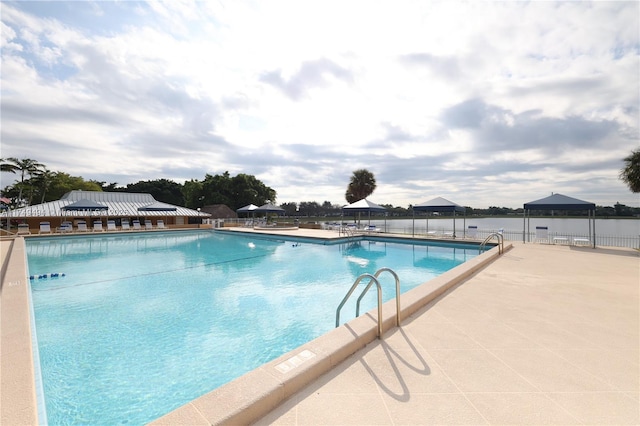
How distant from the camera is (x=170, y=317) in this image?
574cm

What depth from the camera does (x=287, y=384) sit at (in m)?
2.12

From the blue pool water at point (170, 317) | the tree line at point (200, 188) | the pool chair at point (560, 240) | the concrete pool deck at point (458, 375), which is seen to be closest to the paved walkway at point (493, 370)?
the concrete pool deck at point (458, 375)

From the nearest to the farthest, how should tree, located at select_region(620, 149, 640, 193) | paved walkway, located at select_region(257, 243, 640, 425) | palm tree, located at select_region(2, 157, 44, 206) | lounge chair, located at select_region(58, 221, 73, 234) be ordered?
paved walkway, located at select_region(257, 243, 640, 425) → tree, located at select_region(620, 149, 640, 193) → lounge chair, located at select_region(58, 221, 73, 234) → palm tree, located at select_region(2, 157, 44, 206)

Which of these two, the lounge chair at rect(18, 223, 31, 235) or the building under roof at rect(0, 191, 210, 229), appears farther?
the building under roof at rect(0, 191, 210, 229)

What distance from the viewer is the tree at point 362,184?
106 feet

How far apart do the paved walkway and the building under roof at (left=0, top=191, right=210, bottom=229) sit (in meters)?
25.8

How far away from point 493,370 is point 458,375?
39 centimetres

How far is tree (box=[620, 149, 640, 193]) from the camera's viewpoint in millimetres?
11406

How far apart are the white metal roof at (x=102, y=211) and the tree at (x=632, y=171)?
102 feet

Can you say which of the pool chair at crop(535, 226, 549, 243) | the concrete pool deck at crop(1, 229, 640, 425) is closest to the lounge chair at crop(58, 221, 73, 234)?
the concrete pool deck at crop(1, 229, 640, 425)

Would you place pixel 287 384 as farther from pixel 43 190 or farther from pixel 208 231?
pixel 43 190

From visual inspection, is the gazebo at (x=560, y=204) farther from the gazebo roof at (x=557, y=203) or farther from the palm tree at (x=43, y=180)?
the palm tree at (x=43, y=180)

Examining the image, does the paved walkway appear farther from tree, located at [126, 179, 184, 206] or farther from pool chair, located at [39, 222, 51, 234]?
tree, located at [126, 179, 184, 206]

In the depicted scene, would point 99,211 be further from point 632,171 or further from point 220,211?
point 632,171
